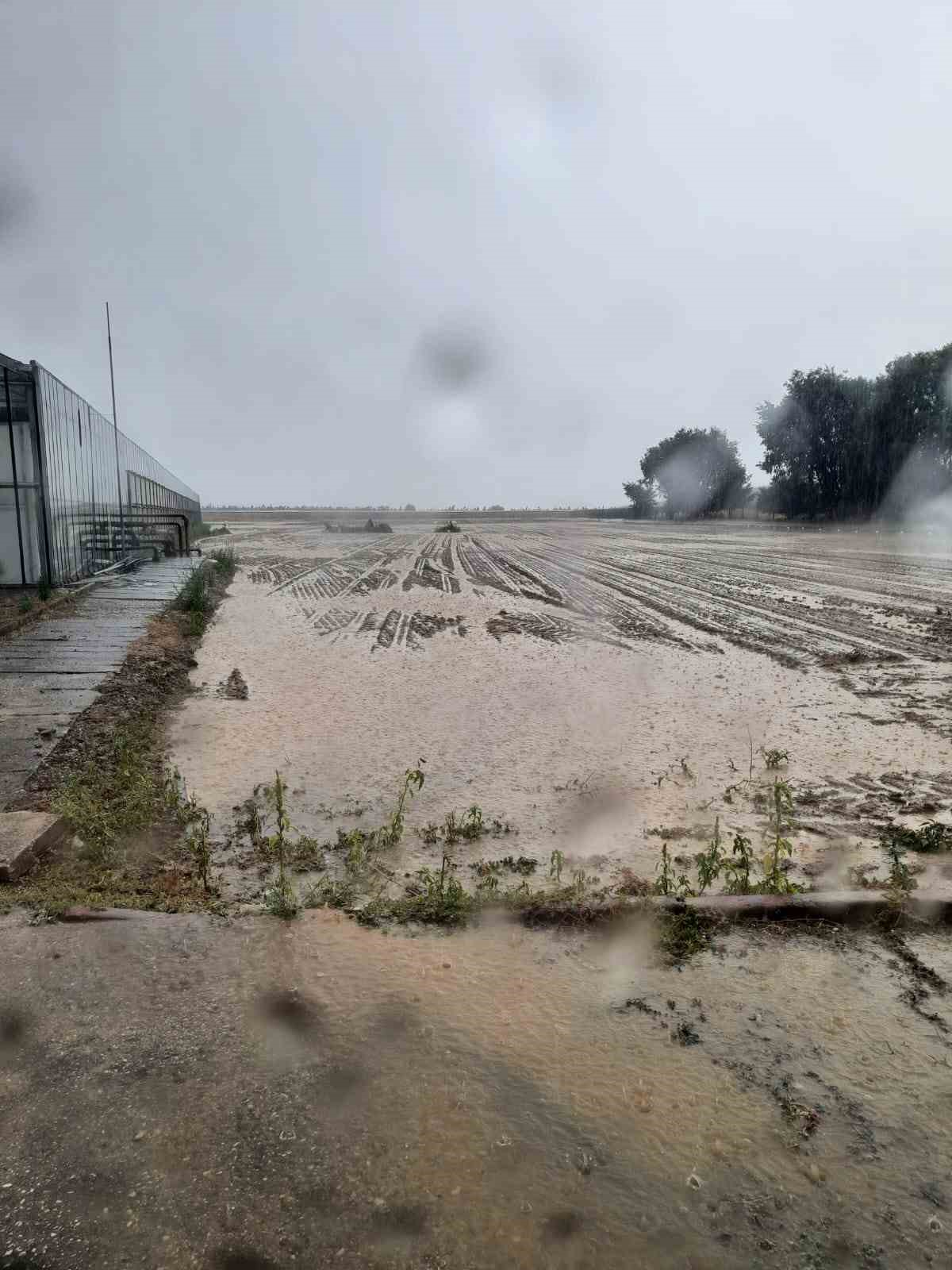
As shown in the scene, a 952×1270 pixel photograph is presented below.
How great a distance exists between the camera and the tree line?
39.3 meters

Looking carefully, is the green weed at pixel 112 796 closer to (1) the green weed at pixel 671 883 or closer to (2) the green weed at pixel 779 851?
(1) the green weed at pixel 671 883

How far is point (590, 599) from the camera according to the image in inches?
516

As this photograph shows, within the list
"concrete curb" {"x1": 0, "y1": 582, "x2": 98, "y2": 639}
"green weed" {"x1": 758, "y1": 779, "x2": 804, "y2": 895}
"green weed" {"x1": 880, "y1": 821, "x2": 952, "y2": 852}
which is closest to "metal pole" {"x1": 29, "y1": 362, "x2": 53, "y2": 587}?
"concrete curb" {"x1": 0, "y1": 582, "x2": 98, "y2": 639}

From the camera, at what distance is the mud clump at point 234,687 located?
288 inches

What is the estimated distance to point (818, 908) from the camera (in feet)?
10.8

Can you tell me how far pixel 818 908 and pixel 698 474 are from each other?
206ft

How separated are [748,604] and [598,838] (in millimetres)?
8598

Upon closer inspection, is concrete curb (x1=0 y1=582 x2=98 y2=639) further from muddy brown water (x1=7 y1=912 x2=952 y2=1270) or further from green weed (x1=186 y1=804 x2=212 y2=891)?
muddy brown water (x1=7 y1=912 x2=952 y2=1270)

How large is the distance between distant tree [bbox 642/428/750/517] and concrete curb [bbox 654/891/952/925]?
192 feet

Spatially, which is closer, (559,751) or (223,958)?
(223,958)

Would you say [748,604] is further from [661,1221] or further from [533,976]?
[661,1221]

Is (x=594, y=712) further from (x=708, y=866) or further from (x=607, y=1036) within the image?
(x=607, y=1036)

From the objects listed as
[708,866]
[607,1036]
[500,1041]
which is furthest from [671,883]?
[500,1041]

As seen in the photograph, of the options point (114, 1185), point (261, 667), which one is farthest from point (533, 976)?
point (261, 667)
